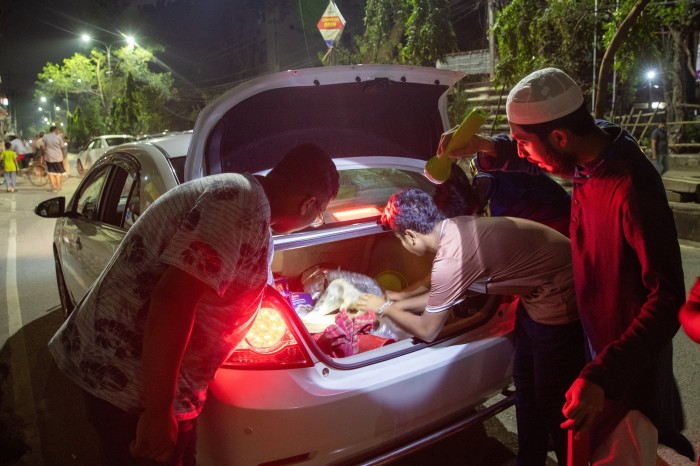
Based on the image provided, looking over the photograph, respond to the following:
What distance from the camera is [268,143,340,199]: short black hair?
5.41 ft

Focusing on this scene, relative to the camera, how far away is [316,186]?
5.51 ft

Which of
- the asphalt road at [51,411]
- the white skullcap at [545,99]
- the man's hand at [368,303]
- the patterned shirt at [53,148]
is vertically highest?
the patterned shirt at [53,148]

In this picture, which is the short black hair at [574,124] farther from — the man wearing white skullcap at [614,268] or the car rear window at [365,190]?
the car rear window at [365,190]

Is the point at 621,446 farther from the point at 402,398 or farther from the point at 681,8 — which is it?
the point at 681,8

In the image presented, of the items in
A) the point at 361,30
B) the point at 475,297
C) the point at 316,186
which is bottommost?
the point at 475,297

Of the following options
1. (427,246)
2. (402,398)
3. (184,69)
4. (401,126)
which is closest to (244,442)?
(402,398)

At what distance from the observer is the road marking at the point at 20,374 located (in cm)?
316

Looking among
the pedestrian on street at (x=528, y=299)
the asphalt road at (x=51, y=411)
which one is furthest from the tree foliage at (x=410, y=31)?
the pedestrian on street at (x=528, y=299)

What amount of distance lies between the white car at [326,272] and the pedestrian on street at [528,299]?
→ 0.49ft

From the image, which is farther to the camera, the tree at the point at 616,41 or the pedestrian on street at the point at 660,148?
the pedestrian on street at the point at 660,148

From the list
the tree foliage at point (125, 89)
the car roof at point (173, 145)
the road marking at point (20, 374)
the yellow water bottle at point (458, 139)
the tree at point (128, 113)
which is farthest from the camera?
the tree foliage at point (125, 89)

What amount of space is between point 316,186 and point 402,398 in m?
1.03

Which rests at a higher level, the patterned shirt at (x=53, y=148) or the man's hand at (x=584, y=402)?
the patterned shirt at (x=53, y=148)

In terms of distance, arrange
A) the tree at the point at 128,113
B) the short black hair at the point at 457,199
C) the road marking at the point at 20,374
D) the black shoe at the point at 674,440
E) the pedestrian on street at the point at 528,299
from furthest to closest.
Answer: the tree at the point at 128,113 < the road marking at the point at 20,374 < the short black hair at the point at 457,199 < the pedestrian on street at the point at 528,299 < the black shoe at the point at 674,440
